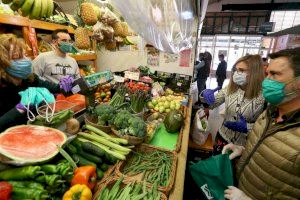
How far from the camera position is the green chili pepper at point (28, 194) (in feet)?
2.86

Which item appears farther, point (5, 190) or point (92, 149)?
point (92, 149)

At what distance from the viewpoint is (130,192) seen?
1.18 m

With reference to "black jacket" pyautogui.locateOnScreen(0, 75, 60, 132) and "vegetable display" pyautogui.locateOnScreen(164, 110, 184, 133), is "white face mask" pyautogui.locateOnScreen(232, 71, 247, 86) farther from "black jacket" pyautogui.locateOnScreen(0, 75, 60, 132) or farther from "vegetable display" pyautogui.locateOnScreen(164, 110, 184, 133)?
"black jacket" pyautogui.locateOnScreen(0, 75, 60, 132)

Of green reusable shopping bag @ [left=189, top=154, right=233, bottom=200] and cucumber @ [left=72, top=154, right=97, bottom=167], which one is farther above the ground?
cucumber @ [left=72, top=154, right=97, bottom=167]

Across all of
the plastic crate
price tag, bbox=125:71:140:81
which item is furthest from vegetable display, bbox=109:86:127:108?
price tag, bbox=125:71:140:81

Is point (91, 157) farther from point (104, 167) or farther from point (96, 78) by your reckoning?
point (96, 78)

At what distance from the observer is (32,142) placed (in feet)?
3.59

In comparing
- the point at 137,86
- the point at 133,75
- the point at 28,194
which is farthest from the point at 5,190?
the point at 133,75

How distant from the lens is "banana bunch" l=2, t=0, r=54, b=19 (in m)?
1.67

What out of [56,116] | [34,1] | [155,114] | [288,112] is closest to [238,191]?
[288,112]

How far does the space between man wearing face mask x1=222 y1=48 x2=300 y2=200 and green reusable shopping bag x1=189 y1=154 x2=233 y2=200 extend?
0.39ft

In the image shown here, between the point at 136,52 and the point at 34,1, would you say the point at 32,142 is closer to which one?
the point at 34,1

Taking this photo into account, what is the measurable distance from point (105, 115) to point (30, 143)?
0.75 meters

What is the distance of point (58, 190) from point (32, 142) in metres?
0.32
